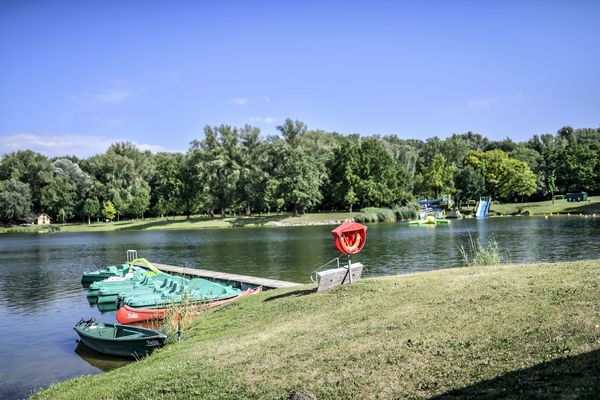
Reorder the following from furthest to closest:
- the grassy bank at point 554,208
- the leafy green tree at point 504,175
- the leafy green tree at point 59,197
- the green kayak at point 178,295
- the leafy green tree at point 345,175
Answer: the leafy green tree at point 59,197, the leafy green tree at point 504,175, the leafy green tree at point 345,175, the grassy bank at point 554,208, the green kayak at point 178,295

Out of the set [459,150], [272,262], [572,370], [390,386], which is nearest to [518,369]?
[572,370]

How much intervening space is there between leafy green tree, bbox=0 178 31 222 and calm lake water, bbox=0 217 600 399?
173ft

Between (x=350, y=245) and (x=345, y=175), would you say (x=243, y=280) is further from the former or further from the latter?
(x=345, y=175)

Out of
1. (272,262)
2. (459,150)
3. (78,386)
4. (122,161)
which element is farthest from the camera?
(459,150)

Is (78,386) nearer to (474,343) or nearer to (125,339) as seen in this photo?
(125,339)

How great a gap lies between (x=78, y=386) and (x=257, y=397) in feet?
17.8

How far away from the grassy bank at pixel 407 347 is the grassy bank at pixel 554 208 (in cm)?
7704

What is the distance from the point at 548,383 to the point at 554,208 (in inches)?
3448

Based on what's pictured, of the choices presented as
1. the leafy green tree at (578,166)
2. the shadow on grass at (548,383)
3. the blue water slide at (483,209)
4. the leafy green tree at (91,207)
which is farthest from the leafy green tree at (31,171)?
the shadow on grass at (548,383)

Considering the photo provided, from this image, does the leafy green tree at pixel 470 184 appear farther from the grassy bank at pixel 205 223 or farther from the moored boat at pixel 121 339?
the moored boat at pixel 121 339

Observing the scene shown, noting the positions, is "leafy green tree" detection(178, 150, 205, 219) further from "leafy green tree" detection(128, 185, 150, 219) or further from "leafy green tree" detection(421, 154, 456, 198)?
"leafy green tree" detection(421, 154, 456, 198)

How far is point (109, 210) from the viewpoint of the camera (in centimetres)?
10469

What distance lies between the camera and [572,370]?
6.62 m

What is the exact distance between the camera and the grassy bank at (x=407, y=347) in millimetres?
7066
